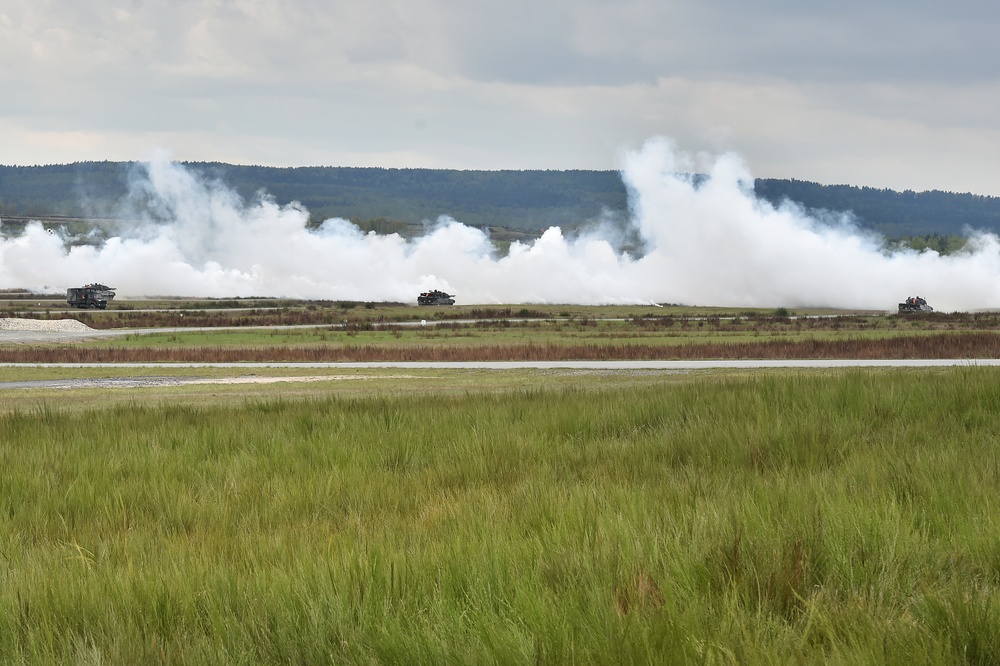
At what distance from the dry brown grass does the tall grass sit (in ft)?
107

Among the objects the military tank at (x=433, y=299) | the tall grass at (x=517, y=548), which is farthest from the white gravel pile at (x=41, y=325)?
the tall grass at (x=517, y=548)

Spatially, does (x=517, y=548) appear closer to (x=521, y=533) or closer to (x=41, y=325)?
(x=521, y=533)

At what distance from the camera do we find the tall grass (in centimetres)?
548

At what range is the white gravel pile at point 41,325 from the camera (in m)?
72.9

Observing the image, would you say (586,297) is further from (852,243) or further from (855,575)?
(855,575)

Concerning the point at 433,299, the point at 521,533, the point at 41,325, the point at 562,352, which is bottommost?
the point at 41,325

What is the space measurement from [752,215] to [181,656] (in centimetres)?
12990

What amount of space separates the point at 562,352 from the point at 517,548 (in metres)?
41.8

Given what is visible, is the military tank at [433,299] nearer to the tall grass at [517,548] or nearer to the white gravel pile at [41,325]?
the white gravel pile at [41,325]

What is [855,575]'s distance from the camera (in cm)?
644

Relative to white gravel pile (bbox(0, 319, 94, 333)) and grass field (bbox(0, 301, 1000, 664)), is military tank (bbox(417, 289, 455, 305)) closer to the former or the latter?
white gravel pile (bbox(0, 319, 94, 333))

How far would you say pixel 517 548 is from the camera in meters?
6.93

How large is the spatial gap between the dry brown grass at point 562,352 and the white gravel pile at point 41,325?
2045 centimetres

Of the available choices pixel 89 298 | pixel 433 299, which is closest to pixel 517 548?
pixel 89 298
